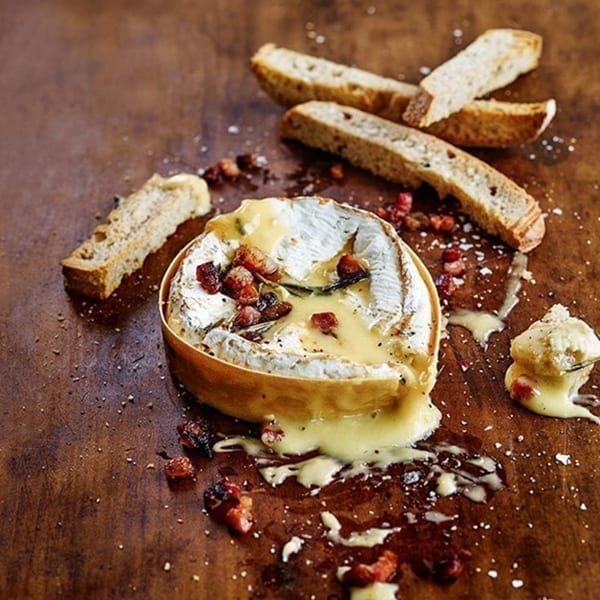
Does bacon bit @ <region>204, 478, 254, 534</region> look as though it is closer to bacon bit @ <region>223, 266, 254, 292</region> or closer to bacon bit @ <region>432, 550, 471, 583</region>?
bacon bit @ <region>432, 550, 471, 583</region>

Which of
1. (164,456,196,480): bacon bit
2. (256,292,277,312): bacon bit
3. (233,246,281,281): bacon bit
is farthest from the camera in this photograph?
(233,246,281,281): bacon bit

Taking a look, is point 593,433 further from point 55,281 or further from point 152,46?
point 152,46

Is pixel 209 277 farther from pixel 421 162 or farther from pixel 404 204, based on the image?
pixel 421 162

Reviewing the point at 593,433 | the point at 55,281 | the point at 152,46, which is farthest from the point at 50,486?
the point at 152,46

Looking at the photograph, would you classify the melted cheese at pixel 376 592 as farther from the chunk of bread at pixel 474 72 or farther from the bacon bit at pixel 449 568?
the chunk of bread at pixel 474 72

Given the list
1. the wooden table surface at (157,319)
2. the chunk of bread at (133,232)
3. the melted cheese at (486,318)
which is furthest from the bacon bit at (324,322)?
the chunk of bread at (133,232)

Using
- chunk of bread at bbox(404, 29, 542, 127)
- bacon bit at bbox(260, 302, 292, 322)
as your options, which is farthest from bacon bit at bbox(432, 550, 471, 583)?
chunk of bread at bbox(404, 29, 542, 127)

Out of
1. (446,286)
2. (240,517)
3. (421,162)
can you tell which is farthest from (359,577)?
(421,162)
